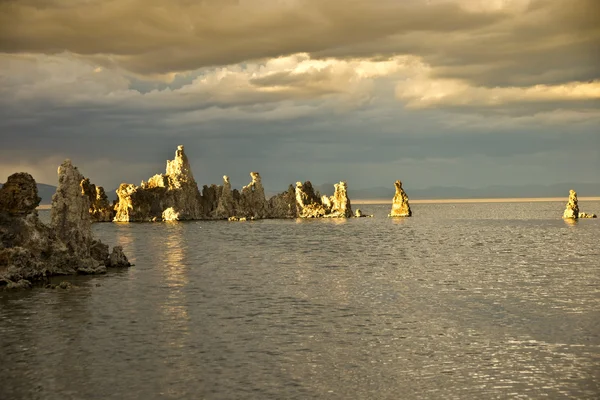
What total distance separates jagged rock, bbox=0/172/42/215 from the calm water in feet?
30.5

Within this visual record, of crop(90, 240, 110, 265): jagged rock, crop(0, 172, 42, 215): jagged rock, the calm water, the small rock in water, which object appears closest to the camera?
the calm water

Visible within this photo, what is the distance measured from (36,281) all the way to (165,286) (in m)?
12.5

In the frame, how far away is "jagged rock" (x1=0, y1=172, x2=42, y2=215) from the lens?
2534 inches

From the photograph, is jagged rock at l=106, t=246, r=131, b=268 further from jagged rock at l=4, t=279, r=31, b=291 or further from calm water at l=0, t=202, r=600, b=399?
jagged rock at l=4, t=279, r=31, b=291

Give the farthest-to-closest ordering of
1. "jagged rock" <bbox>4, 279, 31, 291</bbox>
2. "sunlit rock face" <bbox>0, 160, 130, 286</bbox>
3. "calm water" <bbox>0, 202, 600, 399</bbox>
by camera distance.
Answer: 1. "sunlit rock face" <bbox>0, 160, 130, 286</bbox>
2. "jagged rock" <bbox>4, 279, 31, 291</bbox>
3. "calm water" <bbox>0, 202, 600, 399</bbox>

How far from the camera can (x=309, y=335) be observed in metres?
39.4

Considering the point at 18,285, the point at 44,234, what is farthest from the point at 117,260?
the point at 18,285

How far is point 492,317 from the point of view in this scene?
44.8m

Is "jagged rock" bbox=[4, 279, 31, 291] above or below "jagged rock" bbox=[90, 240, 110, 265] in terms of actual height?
below

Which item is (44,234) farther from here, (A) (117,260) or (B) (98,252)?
(A) (117,260)

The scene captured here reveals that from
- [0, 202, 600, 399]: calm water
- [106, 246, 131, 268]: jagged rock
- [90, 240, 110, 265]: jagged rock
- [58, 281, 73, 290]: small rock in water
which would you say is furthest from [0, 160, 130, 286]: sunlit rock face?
[58, 281, 73, 290]: small rock in water

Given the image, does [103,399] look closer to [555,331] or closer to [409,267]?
[555,331]

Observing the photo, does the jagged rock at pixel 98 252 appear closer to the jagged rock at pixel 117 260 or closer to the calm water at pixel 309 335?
the jagged rock at pixel 117 260

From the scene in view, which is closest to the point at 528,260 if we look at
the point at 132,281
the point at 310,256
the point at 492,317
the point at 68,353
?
the point at 310,256
